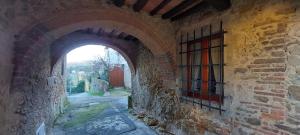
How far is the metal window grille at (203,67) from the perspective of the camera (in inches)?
116

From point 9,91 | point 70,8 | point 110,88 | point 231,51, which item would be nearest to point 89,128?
point 9,91

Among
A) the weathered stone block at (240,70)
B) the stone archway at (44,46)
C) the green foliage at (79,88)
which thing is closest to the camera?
the stone archway at (44,46)

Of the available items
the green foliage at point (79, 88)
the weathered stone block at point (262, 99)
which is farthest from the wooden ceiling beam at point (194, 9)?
the green foliage at point (79, 88)

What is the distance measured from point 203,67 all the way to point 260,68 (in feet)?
3.52

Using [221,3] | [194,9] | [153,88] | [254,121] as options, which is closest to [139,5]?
[194,9]

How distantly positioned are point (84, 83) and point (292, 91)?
562 inches

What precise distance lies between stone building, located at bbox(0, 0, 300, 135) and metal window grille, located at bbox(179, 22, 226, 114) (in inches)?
0.7

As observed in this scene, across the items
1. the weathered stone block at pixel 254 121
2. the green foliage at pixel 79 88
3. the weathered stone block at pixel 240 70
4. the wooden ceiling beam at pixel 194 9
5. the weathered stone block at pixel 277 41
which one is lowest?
the green foliage at pixel 79 88

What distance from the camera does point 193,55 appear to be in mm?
3580

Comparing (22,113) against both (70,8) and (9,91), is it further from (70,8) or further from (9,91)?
(70,8)

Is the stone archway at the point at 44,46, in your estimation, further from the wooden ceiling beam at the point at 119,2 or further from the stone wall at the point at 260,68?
the stone wall at the point at 260,68

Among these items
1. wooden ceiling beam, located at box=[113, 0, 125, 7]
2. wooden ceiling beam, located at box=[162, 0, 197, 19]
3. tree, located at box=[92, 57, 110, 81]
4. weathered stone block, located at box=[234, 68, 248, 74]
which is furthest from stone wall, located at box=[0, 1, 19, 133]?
tree, located at box=[92, 57, 110, 81]

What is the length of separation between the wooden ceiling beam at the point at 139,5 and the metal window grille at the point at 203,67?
3.44 ft

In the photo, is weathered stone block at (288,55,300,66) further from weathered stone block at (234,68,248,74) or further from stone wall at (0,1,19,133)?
stone wall at (0,1,19,133)
